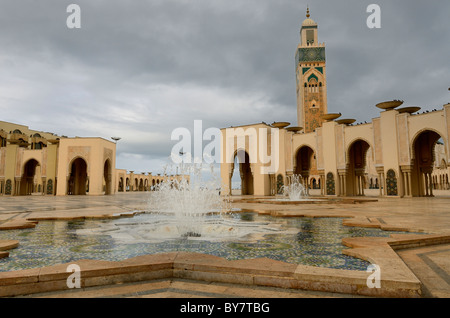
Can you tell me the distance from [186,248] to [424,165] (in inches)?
690

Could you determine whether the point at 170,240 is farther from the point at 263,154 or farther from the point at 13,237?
the point at 263,154

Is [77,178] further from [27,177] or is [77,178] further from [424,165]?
[424,165]

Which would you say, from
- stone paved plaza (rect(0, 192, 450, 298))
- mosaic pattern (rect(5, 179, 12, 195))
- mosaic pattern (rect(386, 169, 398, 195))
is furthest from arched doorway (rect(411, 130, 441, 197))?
mosaic pattern (rect(5, 179, 12, 195))

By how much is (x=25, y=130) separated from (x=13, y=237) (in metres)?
38.5

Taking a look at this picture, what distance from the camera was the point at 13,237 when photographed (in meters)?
3.83

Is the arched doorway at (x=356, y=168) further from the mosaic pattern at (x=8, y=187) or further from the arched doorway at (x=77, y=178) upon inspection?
the mosaic pattern at (x=8, y=187)

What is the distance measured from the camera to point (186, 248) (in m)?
3.12

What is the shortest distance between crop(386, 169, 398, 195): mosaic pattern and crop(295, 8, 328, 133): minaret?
23903 mm

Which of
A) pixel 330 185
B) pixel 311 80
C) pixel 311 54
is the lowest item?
pixel 330 185

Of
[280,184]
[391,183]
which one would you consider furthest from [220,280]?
[280,184]

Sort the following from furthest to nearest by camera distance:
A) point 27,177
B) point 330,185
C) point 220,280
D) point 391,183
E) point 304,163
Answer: point 27,177 < point 304,163 < point 330,185 < point 391,183 < point 220,280

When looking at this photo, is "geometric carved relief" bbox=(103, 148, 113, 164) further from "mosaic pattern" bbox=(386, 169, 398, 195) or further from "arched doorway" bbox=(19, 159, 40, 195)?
"mosaic pattern" bbox=(386, 169, 398, 195)
